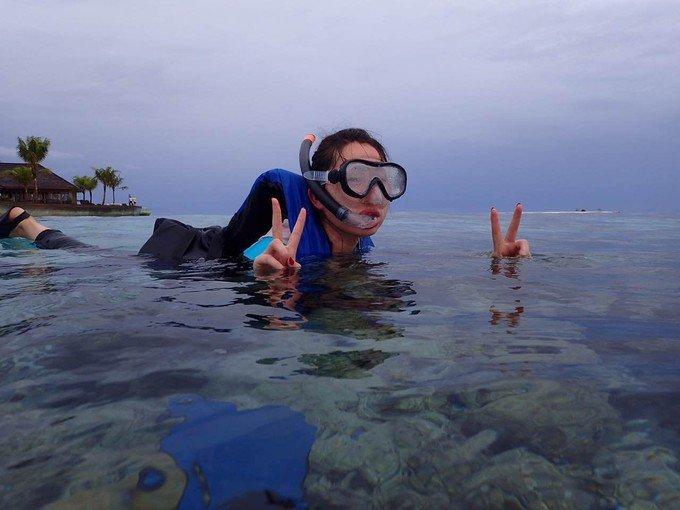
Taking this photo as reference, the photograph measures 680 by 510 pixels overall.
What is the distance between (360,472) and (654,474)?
0.50 meters

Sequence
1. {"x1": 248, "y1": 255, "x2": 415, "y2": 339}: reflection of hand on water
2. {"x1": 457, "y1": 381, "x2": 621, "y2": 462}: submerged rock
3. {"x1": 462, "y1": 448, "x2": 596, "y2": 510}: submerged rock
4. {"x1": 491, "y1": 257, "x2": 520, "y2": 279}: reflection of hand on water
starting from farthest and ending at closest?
{"x1": 491, "y1": 257, "x2": 520, "y2": 279}: reflection of hand on water, {"x1": 248, "y1": 255, "x2": 415, "y2": 339}: reflection of hand on water, {"x1": 457, "y1": 381, "x2": 621, "y2": 462}: submerged rock, {"x1": 462, "y1": 448, "x2": 596, "y2": 510}: submerged rock

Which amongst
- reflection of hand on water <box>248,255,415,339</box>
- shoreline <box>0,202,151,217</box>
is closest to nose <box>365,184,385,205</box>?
reflection of hand on water <box>248,255,415,339</box>

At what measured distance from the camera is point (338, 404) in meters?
1.08

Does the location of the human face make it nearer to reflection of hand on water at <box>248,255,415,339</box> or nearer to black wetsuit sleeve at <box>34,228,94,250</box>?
reflection of hand on water at <box>248,255,415,339</box>

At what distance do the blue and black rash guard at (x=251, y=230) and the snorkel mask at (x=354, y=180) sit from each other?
0.18 m

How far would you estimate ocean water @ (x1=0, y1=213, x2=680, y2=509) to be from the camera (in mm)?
785

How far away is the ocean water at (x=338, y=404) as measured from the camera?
Answer: 0.78m

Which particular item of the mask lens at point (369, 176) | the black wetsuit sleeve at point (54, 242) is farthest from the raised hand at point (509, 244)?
the black wetsuit sleeve at point (54, 242)

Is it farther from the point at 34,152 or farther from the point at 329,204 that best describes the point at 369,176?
the point at 34,152

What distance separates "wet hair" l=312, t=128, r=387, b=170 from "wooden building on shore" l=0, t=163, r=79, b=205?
40.0m

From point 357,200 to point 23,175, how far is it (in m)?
39.7

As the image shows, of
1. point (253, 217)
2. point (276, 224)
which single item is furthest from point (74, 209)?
point (276, 224)

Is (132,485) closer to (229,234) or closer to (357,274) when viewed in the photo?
(357,274)

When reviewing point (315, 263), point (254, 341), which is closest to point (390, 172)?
point (315, 263)
